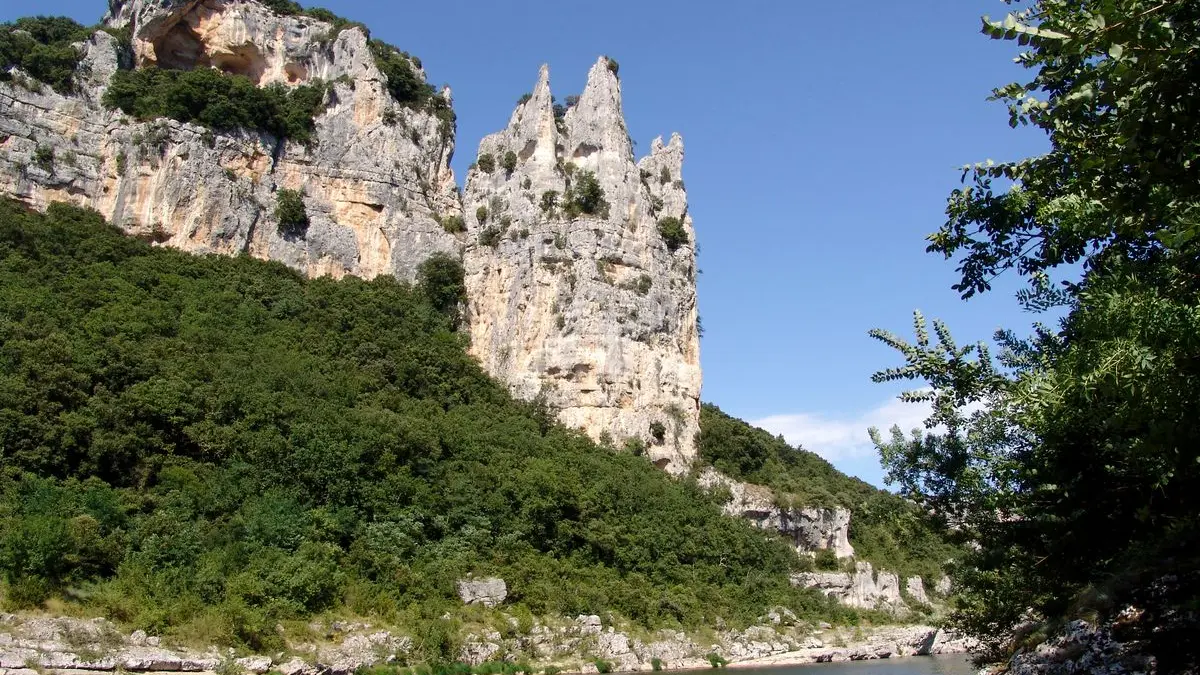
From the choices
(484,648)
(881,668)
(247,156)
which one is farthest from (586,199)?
(484,648)

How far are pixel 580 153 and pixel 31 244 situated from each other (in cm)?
2680

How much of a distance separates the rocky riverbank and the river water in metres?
0.94

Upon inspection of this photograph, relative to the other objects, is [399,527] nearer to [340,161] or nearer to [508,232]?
[508,232]

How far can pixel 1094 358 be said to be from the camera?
7055mm

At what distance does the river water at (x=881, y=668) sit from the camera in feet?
96.6

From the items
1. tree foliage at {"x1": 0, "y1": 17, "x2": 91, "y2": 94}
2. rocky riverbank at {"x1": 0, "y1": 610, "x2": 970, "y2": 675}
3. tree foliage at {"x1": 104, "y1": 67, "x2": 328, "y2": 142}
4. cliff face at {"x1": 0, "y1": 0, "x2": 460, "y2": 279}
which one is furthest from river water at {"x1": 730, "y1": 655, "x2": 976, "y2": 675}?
tree foliage at {"x1": 0, "y1": 17, "x2": 91, "y2": 94}

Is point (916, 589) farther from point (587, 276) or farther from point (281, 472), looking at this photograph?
point (281, 472)

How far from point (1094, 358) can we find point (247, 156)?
4581 centimetres

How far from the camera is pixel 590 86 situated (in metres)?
51.5

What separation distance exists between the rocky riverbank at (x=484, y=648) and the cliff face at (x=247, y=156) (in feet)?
82.4

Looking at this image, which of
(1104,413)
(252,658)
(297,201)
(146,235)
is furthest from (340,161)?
(1104,413)

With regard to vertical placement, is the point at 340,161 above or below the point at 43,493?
above

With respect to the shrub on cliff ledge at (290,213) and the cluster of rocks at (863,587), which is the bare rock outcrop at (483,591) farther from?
the shrub on cliff ledge at (290,213)

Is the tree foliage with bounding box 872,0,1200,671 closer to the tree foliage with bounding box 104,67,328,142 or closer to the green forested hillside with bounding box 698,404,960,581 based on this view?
the green forested hillside with bounding box 698,404,960,581
